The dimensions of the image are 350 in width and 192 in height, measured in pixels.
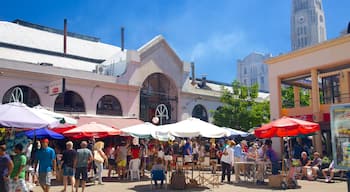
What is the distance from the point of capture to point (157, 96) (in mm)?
28969

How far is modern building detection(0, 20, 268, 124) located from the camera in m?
21.6

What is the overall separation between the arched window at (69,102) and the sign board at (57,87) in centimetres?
125

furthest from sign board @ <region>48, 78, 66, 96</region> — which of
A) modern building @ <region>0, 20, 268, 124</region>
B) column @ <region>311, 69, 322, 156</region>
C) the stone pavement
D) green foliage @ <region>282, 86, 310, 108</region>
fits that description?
green foliage @ <region>282, 86, 310, 108</region>

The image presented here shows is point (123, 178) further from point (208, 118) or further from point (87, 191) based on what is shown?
point (208, 118)

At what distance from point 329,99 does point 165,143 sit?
10924 mm

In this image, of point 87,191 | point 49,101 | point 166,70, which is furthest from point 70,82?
point 87,191

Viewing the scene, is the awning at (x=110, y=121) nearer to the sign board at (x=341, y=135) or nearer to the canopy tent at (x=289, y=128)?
the canopy tent at (x=289, y=128)

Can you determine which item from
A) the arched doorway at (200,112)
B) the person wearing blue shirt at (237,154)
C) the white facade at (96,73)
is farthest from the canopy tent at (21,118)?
the arched doorway at (200,112)

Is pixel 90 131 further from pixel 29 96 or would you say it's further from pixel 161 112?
pixel 161 112

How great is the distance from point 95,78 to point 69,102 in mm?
2434

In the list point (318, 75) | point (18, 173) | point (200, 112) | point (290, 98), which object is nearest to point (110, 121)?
point (200, 112)

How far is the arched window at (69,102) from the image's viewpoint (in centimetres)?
2278

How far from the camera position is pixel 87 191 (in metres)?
12.0

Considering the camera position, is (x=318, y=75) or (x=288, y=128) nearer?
(x=288, y=128)
